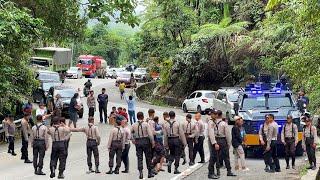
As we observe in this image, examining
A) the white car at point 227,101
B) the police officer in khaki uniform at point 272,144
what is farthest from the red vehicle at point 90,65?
the police officer in khaki uniform at point 272,144

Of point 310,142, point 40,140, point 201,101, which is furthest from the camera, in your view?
point 201,101

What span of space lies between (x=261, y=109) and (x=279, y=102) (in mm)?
734

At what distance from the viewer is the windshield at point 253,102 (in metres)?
20.7

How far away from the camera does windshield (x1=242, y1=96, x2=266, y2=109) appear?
20672 mm

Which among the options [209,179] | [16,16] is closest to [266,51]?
[209,179]

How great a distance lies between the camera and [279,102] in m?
20.6

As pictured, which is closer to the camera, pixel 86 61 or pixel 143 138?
pixel 143 138

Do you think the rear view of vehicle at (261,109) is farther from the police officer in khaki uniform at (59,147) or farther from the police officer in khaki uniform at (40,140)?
the police officer in khaki uniform at (40,140)

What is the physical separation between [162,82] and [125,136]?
33.1 meters

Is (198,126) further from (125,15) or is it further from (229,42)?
(229,42)

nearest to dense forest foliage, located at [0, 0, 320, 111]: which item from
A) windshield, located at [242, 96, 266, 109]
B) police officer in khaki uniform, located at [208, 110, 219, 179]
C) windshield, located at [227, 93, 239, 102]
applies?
windshield, located at [242, 96, 266, 109]

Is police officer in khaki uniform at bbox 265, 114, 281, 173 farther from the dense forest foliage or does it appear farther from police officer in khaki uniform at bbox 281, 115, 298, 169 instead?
the dense forest foliage

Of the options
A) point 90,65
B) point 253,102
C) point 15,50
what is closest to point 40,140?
point 253,102

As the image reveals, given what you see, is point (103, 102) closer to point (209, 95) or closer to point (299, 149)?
point (209, 95)
